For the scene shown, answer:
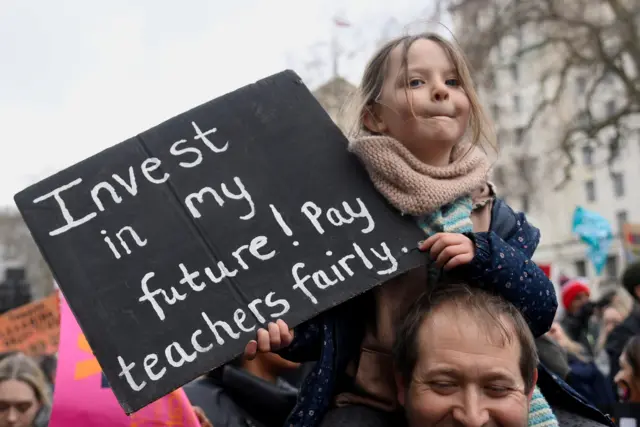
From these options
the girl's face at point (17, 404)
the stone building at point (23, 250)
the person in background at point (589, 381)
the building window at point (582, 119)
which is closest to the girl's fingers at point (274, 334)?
the girl's face at point (17, 404)

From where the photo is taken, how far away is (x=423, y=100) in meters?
2.42

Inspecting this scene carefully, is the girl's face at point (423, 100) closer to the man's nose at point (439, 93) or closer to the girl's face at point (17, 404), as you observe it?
the man's nose at point (439, 93)

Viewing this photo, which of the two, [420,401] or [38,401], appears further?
[38,401]

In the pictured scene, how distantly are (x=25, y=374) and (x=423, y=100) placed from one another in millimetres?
2977

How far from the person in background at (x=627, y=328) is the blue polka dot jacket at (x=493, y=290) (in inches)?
156

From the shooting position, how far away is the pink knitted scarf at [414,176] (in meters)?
2.36

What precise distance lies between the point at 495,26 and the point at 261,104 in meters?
14.8

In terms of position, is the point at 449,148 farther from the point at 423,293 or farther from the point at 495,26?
the point at 495,26

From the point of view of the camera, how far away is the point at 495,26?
1670 cm

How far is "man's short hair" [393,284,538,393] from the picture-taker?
7.38 feet

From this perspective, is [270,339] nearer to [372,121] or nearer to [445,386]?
[445,386]

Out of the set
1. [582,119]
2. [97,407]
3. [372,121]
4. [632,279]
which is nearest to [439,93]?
[372,121]

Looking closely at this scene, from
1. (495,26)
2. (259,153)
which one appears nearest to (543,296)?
(259,153)

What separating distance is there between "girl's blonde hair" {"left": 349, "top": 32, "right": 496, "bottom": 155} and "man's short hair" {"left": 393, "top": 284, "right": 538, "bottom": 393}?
50 centimetres
